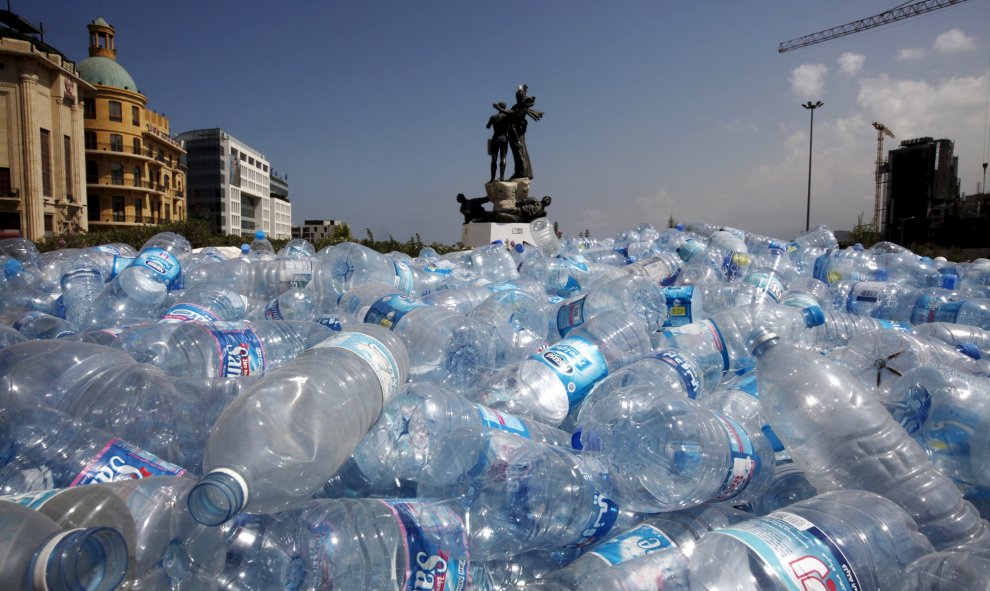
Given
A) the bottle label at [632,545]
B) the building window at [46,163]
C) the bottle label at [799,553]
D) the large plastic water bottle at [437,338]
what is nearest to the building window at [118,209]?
the building window at [46,163]

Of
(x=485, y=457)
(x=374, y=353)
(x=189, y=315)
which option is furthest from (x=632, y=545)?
(x=189, y=315)

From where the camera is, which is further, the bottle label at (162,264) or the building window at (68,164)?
the building window at (68,164)

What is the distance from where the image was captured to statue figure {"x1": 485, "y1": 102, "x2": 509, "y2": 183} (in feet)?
53.1

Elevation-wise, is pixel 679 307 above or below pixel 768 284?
below

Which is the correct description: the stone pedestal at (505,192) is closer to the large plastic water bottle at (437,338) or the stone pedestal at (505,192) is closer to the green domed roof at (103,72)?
the large plastic water bottle at (437,338)

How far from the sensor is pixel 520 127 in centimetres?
1625

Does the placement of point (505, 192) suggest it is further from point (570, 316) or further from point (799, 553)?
point (799, 553)

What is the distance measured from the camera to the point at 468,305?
3.94 meters

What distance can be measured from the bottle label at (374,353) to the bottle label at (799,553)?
43.2 inches

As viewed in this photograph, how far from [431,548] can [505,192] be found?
1466 cm

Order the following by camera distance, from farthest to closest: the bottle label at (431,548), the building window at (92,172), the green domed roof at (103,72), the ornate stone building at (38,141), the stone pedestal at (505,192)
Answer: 1. the green domed roof at (103,72)
2. the building window at (92,172)
3. the ornate stone building at (38,141)
4. the stone pedestal at (505,192)
5. the bottle label at (431,548)

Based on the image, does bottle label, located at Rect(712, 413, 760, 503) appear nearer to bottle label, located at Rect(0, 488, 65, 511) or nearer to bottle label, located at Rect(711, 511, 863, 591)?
bottle label, located at Rect(711, 511, 863, 591)

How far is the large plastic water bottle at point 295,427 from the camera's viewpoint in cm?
117

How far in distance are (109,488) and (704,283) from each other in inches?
167
